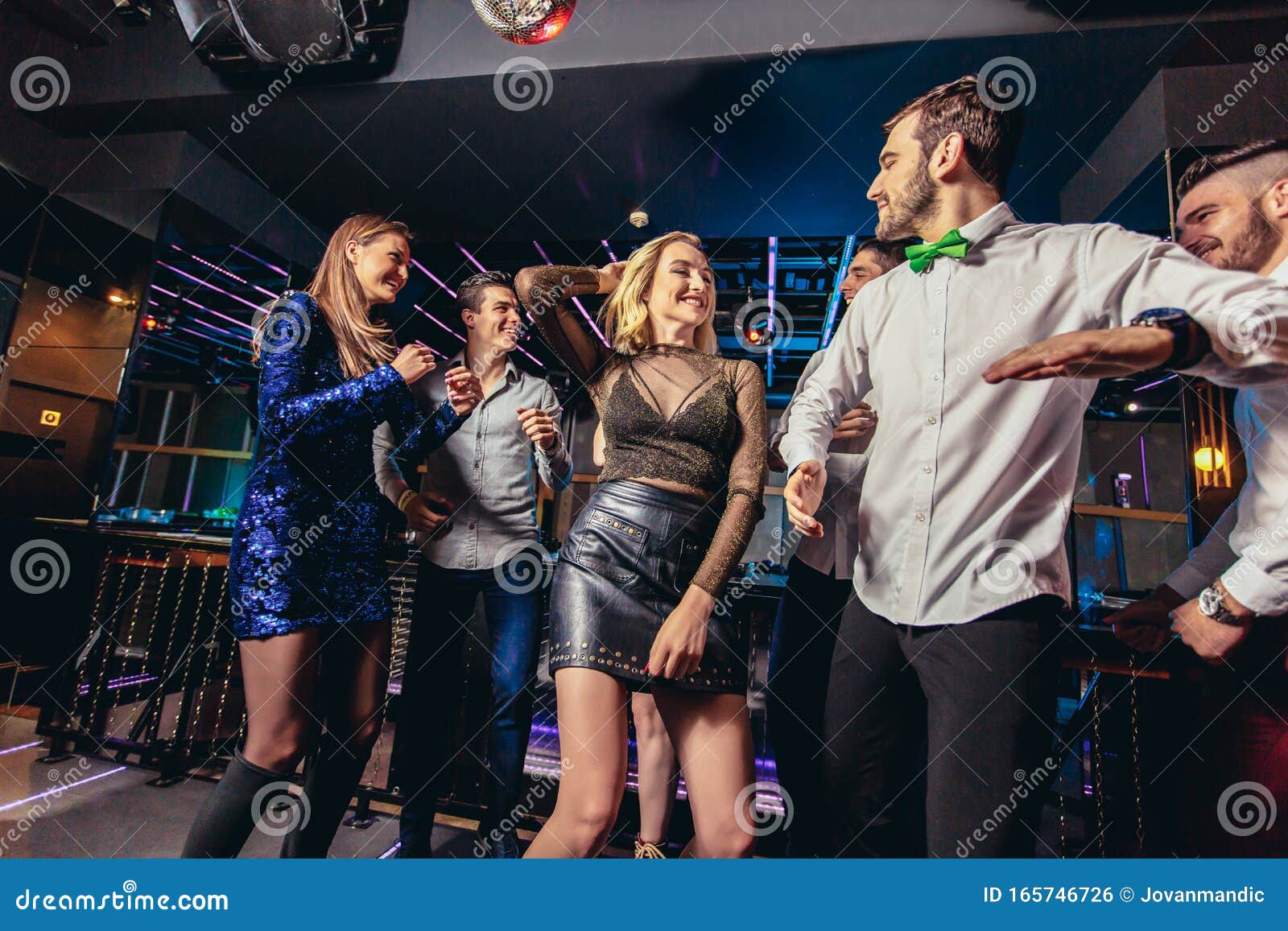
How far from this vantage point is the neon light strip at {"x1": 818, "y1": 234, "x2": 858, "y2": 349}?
17.3ft

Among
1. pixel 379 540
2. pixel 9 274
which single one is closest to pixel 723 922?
pixel 379 540

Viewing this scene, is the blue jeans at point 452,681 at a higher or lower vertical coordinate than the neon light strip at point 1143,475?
lower

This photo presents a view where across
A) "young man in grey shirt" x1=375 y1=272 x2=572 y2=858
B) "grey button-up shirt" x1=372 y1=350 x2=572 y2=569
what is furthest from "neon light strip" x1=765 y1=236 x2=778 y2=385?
"young man in grey shirt" x1=375 y1=272 x2=572 y2=858

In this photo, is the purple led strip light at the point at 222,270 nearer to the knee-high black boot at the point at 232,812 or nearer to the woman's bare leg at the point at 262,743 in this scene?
the woman's bare leg at the point at 262,743

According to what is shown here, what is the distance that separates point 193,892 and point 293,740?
1.45 ft

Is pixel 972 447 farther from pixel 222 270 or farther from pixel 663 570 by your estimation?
pixel 222 270

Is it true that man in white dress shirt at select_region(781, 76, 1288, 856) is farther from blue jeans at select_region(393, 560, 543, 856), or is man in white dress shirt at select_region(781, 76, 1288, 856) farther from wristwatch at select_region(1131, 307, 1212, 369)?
blue jeans at select_region(393, 560, 543, 856)

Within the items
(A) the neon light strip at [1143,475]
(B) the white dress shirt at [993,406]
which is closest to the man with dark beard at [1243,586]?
(B) the white dress shirt at [993,406]

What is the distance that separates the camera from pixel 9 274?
4.78m

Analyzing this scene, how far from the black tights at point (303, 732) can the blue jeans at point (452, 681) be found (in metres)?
0.37

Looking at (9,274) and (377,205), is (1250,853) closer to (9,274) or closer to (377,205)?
(377,205)

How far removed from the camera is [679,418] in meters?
1.45

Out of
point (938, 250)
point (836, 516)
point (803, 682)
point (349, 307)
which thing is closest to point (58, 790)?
point (349, 307)

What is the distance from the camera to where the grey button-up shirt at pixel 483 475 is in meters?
2.13
